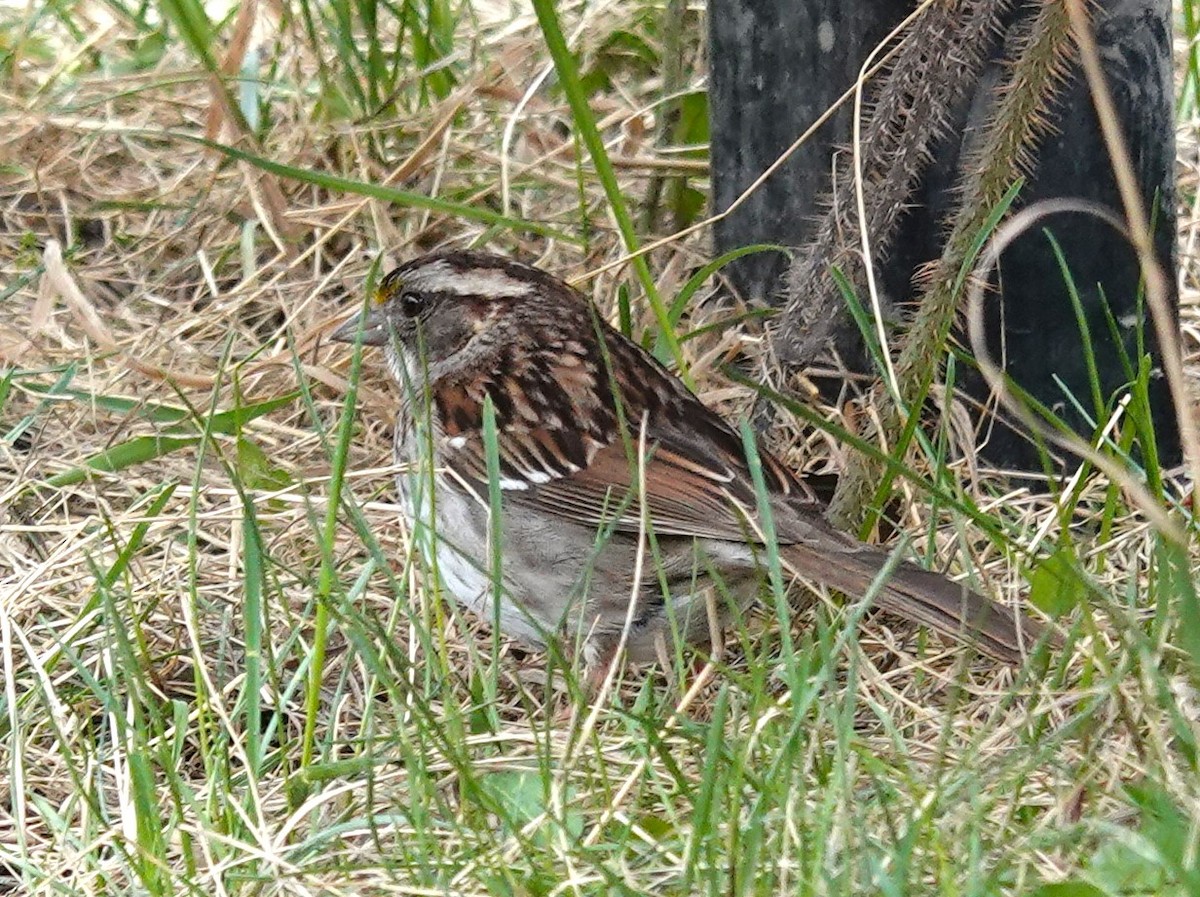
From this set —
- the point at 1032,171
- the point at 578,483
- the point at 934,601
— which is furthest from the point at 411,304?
the point at 934,601

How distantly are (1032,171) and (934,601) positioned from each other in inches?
40.2

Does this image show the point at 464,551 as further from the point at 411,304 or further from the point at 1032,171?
the point at 1032,171

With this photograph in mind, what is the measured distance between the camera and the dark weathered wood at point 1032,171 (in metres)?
3.51

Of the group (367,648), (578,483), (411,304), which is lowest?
(578,483)

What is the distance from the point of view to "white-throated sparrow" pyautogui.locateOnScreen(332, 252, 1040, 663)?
10.3ft

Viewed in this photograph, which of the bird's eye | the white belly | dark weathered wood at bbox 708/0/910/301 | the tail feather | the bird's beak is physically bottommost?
the tail feather

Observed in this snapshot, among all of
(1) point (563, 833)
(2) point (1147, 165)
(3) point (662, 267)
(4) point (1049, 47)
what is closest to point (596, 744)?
(1) point (563, 833)

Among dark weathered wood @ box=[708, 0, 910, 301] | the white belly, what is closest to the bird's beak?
the white belly

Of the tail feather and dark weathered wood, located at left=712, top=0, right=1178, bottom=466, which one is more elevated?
dark weathered wood, located at left=712, top=0, right=1178, bottom=466

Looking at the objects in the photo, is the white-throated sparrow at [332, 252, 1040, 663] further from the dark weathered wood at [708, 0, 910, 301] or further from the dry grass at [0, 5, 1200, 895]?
the dark weathered wood at [708, 0, 910, 301]

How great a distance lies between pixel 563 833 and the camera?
2367 mm

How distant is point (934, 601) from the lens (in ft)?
9.68

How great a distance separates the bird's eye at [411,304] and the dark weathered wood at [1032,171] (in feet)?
2.21

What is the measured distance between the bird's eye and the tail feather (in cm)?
119
